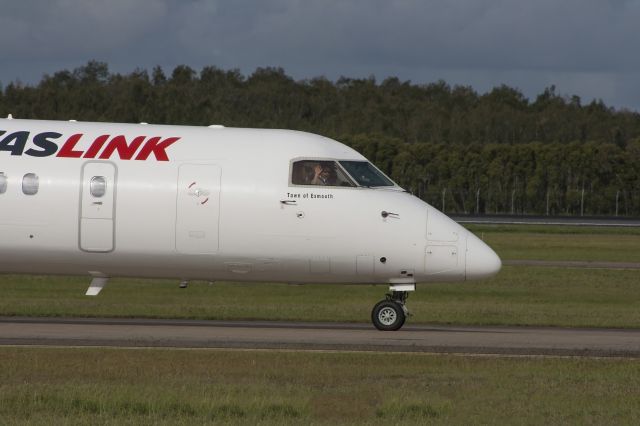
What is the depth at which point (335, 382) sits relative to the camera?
18359 millimetres

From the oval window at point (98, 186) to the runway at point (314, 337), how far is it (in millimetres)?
2721

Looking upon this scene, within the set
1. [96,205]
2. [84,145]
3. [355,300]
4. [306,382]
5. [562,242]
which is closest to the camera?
[306,382]

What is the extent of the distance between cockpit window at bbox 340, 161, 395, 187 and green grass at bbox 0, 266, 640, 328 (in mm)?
4403

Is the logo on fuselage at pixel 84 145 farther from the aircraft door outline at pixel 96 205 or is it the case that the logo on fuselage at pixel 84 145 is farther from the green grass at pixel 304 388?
the green grass at pixel 304 388

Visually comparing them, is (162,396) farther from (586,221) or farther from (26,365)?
(586,221)

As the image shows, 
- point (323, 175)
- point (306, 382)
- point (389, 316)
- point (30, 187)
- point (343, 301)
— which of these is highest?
point (323, 175)

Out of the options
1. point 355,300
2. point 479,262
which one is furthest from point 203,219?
point 355,300

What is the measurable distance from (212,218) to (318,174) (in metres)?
2.35

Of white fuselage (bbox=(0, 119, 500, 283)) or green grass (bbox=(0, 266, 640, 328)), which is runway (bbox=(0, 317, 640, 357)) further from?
green grass (bbox=(0, 266, 640, 328))

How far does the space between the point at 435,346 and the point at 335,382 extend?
486cm

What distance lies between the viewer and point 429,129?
470 ft

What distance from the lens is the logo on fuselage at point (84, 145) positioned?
25.7 m

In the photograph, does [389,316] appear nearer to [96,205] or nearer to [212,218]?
[212,218]

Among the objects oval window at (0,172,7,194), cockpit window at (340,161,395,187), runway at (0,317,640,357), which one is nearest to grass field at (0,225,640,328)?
runway at (0,317,640,357)
